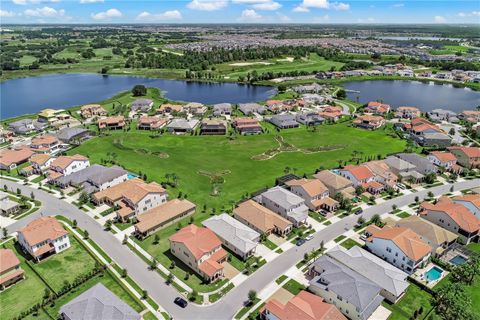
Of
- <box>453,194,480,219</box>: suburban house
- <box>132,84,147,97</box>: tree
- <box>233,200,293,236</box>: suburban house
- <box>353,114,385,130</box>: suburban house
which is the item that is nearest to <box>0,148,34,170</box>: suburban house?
<box>233,200,293,236</box>: suburban house

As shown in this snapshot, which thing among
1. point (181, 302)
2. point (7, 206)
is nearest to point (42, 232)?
point (7, 206)

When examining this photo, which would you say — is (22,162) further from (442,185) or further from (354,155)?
(442,185)

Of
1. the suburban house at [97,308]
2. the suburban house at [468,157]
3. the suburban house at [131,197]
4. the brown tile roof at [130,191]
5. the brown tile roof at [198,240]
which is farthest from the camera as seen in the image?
the suburban house at [468,157]

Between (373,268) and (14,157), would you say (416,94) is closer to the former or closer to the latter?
(373,268)

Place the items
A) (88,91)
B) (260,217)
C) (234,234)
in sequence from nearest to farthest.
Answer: (234,234)
(260,217)
(88,91)

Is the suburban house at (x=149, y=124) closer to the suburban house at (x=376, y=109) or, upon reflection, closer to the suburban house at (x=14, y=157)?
the suburban house at (x=14, y=157)

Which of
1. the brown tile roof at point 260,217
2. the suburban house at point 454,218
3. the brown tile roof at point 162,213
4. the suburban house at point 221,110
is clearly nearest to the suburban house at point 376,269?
the brown tile roof at point 260,217
